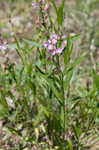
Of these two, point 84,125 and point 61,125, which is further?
point 84,125

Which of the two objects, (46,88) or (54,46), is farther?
(46,88)

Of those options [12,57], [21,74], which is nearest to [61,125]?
[21,74]

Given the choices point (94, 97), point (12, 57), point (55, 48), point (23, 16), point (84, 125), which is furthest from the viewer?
point (23, 16)

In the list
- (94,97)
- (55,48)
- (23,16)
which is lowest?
(94,97)

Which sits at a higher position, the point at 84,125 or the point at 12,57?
the point at 12,57

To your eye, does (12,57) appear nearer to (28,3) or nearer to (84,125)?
(28,3)

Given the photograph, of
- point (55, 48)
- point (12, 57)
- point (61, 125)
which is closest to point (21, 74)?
point (61, 125)

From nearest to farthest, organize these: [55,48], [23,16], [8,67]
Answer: [55,48] → [8,67] → [23,16]

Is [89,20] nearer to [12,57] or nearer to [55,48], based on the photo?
[12,57]
